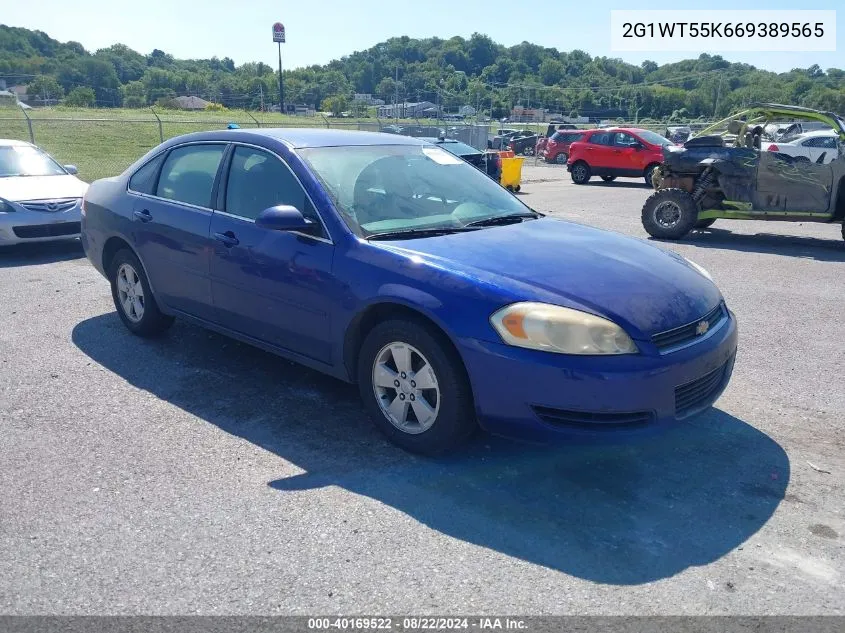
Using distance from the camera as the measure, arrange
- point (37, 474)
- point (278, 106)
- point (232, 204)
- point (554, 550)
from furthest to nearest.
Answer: point (278, 106) → point (232, 204) → point (37, 474) → point (554, 550)

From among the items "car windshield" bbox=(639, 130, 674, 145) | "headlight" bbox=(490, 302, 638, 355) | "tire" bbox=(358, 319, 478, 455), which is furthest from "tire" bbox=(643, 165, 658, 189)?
"headlight" bbox=(490, 302, 638, 355)

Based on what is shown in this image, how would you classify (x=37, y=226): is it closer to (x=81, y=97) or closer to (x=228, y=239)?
(x=228, y=239)

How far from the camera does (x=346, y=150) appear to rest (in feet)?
15.8

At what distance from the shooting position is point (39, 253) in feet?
31.7

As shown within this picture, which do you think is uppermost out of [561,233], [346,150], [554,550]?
[346,150]

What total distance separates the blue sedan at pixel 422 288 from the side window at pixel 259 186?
13 mm

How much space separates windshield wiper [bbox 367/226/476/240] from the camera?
4.18m

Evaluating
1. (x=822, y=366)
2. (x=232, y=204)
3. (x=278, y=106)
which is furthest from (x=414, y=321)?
(x=278, y=106)

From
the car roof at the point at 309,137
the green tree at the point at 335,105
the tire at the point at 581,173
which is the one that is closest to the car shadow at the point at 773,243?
the car roof at the point at 309,137

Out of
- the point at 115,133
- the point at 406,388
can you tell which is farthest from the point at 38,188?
the point at 115,133

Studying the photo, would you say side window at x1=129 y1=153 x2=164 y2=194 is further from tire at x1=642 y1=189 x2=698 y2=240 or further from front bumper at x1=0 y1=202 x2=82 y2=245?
tire at x1=642 y1=189 x2=698 y2=240

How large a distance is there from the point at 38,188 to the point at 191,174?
5.48 meters

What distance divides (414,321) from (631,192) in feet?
57.9

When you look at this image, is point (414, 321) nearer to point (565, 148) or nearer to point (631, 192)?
point (631, 192)
